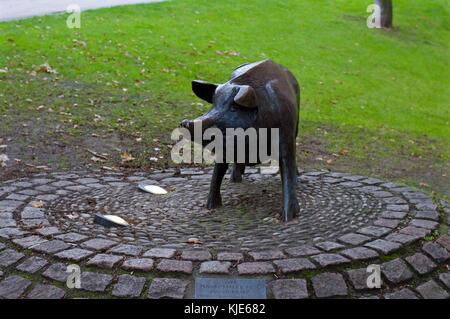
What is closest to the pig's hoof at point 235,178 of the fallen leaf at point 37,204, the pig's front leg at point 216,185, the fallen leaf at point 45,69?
the pig's front leg at point 216,185

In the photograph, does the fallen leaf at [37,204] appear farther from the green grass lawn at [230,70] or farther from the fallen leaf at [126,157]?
the green grass lawn at [230,70]

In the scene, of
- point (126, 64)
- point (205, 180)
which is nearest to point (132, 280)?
point (205, 180)

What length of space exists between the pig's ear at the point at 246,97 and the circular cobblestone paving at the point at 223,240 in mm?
1140

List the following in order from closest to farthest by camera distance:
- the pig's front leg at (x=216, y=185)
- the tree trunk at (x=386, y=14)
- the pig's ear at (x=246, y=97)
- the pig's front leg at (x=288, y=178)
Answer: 1. the pig's ear at (x=246, y=97)
2. the pig's front leg at (x=288, y=178)
3. the pig's front leg at (x=216, y=185)
4. the tree trunk at (x=386, y=14)

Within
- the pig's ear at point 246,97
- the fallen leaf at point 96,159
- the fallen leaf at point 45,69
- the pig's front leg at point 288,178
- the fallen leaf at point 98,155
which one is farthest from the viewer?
the fallen leaf at point 45,69

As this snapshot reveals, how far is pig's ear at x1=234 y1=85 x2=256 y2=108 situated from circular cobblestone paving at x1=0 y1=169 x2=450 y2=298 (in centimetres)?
114

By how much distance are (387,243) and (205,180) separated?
2.84m

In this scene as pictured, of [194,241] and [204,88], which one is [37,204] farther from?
[204,88]

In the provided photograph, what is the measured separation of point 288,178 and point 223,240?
99 centimetres

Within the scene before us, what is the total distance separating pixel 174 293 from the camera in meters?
4.24

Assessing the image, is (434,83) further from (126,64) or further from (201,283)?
(201,283)

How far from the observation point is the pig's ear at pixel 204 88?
5.73 metres

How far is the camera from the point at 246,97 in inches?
202

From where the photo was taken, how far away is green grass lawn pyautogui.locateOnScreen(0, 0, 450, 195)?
32.6 ft
